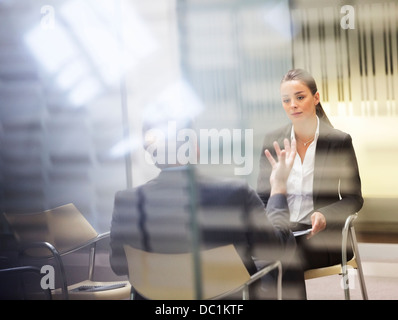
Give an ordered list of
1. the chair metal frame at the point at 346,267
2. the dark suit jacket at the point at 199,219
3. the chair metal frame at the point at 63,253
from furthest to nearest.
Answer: the chair metal frame at the point at 63,253
the chair metal frame at the point at 346,267
the dark suit jacket at the point at 199,219

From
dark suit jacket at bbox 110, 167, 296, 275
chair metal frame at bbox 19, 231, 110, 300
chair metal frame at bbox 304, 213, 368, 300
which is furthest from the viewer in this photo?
chair metal frame at bbox 19, 231, 110, 300

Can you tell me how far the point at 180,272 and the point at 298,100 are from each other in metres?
0.89

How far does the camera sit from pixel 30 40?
2549 millimetres

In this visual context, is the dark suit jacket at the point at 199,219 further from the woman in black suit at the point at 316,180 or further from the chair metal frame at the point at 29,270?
the chair metal frame at the point at 29,270

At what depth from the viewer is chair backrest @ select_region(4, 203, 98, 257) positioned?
8.38 ft

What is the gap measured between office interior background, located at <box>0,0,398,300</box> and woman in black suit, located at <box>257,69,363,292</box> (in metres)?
0.05

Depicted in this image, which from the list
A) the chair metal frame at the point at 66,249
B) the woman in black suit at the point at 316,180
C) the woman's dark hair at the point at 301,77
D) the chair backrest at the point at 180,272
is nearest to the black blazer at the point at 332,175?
the woman in black suit at the point at 316,180

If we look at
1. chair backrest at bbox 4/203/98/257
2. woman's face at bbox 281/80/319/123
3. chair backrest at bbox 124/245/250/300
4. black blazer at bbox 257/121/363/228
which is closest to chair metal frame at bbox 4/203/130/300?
chair backrest at bbox 4/203/98/257

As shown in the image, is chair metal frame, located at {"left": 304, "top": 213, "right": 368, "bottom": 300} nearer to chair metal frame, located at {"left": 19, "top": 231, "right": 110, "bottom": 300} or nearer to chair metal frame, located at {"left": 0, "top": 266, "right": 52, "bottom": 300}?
chair metal frame, located at {"left": 19, "top": 231, "right": 110, "bottom": 300}

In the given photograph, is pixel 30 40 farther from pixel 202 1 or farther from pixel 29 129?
pixel 202 1

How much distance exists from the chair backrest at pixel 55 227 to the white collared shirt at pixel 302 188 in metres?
0.89

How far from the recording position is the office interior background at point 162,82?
2.38 meters

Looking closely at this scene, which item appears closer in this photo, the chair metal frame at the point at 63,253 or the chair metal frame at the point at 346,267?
the chair metal frame at the point at 346,267

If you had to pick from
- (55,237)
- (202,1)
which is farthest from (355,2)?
(55,237)
